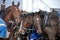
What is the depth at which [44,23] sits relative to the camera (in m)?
7.13

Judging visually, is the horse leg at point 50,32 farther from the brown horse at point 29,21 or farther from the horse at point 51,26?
the brown horse at point 29,21

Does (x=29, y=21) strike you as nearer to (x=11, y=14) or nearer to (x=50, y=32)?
(x=11, y=14)

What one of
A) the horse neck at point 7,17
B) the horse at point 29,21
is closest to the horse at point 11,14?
the horse neck at point 7,17

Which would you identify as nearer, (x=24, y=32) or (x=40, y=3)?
(x=24, y=32)

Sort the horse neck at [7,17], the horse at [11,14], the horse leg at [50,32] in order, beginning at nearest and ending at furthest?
1. the horse leg at [50,32]
2. the horse at [11,14]
3. the horse neck at [7,17]

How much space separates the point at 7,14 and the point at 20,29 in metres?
0.69

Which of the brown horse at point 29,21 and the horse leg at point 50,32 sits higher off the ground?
the brown horse at point 29,21

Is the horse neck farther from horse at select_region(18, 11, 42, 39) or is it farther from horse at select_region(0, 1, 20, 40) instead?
horse at select_region(18, 11, 42, 39)

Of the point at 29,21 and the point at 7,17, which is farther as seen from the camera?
the point at 7,17

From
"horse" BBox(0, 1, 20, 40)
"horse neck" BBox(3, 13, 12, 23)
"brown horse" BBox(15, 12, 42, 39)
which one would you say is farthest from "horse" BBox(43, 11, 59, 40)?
"horse neck" BBox(3, 13, 12, 23)

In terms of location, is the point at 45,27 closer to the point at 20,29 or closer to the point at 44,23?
the point at 44,23

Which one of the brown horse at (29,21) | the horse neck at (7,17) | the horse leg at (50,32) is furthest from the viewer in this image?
the horse neck at (7,17)

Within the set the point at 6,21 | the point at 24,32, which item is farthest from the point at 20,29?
the point at 6,21

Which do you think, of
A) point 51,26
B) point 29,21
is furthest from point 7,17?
point 51,26
